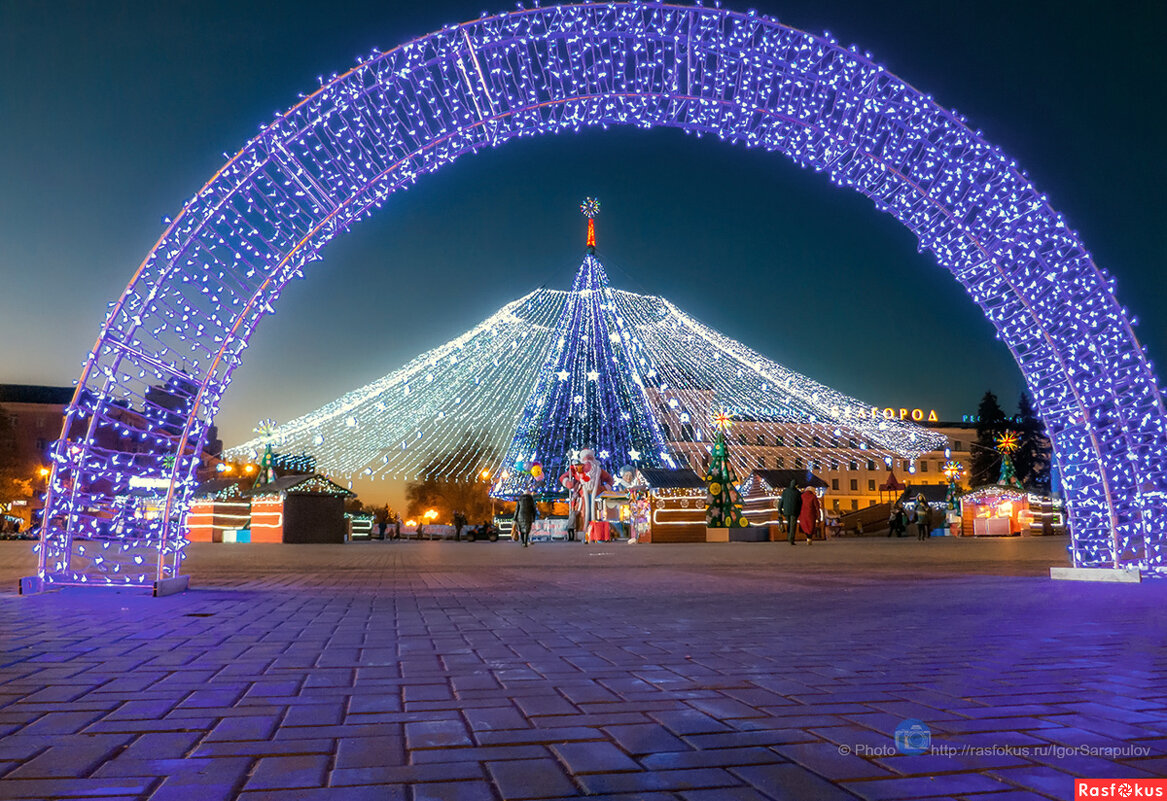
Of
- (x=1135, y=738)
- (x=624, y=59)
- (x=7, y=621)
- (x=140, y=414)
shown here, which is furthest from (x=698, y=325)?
(x=1135, y=738)

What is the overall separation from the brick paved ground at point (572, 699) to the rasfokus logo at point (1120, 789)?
0.07m

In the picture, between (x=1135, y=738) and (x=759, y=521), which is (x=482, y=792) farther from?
(x=759, y=521)

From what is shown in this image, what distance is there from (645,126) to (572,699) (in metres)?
7.18

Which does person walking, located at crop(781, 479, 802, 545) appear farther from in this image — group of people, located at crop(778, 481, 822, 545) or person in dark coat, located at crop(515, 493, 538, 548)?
person in dark coat, located at crop(515, 493, 538, 548)

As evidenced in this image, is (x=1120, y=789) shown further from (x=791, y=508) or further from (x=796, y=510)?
(x=796, y=510)

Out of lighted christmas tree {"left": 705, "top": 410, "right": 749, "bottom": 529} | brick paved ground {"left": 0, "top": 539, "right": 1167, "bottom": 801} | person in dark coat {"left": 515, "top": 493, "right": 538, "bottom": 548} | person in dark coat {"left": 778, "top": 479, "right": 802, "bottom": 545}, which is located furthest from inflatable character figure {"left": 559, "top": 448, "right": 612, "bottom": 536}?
brick paved ground {"left": 0, "top": 539, "right": 1167, "bottom": 801}

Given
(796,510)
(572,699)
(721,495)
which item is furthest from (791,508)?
(572,699)

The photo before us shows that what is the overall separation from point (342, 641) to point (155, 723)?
1900mm

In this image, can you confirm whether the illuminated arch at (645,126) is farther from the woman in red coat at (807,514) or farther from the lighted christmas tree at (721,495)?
the lighted christmas tree at (721,495)

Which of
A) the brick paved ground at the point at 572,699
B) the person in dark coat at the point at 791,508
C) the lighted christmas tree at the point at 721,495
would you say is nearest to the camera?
the brick paved ground at the point at 572,699

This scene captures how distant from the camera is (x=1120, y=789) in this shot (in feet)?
7.16

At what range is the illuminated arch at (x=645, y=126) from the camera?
7730 millimetres

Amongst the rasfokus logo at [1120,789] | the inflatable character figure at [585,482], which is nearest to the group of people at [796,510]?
the inflatable character figure at [585,482]

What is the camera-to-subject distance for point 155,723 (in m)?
2.83
